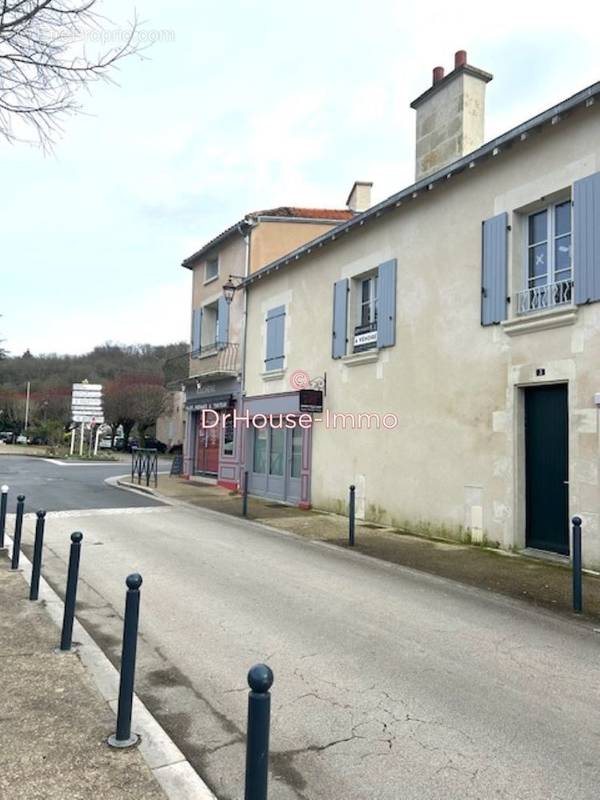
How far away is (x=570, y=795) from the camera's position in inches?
112

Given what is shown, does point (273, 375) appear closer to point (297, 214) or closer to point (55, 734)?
point (297, 214)

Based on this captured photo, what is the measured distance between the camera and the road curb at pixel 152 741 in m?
2.80

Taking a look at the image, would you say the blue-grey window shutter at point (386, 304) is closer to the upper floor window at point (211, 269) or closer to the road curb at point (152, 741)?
the road curb at point (152, 741)

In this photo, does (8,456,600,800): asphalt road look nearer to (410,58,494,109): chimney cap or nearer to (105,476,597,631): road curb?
(105,476,597,631): road curb

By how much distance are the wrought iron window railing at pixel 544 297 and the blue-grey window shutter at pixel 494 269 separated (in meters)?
0.25

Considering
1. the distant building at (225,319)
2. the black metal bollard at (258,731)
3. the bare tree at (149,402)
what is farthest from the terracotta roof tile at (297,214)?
the bare tree at (149,402)

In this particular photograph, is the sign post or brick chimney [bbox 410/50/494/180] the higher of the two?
brick chimney [bbox 410/50/494/180]

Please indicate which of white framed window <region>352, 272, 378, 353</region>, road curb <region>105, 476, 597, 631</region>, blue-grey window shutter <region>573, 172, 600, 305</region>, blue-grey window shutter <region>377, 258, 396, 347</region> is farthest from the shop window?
blue-grey window shutter <region>573, 172, 600, 305</region>

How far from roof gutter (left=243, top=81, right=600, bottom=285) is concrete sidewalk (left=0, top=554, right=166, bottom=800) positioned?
857cm

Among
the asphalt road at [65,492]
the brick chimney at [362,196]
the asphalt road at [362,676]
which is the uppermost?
the brick chimney at [362,196]

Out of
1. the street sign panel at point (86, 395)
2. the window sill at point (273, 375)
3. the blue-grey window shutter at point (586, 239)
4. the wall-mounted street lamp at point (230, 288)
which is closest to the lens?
the blue-grey window shutter at point (586, 239)

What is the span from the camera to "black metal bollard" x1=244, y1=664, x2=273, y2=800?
2.12 meters

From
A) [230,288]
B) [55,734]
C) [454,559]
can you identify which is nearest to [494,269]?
[454,559]

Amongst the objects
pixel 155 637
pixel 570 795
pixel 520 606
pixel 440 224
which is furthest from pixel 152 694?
pixel 440 224
